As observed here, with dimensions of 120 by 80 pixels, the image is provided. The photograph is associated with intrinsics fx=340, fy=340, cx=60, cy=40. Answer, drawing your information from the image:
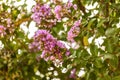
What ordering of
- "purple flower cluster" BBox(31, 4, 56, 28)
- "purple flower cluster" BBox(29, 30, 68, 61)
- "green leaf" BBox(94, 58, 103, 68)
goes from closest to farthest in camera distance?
"green leaf" BBox(94, 58, 103, 68) < "purple flower cluster" BBox(29, 30, 68, 61) < "purple flower cluster" BBox(31, 4, 56, 28)

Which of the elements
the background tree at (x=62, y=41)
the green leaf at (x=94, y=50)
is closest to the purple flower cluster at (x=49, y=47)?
the background tree at (x=62, y=41)

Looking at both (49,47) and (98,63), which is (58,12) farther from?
(98,63)

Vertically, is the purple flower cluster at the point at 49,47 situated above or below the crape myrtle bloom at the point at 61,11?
below

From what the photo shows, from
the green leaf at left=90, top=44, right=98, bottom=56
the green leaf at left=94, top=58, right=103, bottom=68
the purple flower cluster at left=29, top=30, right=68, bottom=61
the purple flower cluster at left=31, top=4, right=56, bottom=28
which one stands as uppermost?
the purple flower cluster at left=31, top=4, right=56, bottom=28

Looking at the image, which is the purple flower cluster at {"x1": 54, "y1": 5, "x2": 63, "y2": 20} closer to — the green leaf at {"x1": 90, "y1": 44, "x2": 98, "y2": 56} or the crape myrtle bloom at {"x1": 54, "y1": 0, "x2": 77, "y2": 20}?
the crape myrtle bloom at {"x1": 54, "y1": 0, "x2": 77, "y2": 20}

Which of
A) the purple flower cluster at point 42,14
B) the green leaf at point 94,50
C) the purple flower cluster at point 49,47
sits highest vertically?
the purple flower cluster at point 42,14

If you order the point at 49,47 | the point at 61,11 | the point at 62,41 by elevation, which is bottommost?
the point at 49,47

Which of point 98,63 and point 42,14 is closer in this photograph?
point 98,63

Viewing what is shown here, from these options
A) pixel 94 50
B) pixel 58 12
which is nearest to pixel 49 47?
pixel 94 50

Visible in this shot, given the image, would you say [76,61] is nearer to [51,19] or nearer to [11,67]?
[51,19]

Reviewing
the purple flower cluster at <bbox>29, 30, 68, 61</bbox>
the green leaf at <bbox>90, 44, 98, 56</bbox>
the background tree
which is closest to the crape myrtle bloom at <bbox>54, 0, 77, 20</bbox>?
the background tree

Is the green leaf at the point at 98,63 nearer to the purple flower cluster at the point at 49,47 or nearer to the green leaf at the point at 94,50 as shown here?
the green leaf at the point at 94,50

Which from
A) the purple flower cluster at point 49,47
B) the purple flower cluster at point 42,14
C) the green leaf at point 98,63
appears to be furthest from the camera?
the purple flower cluster at point 42,14

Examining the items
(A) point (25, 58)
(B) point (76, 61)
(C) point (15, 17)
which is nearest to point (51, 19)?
(B) point (76, 61)
